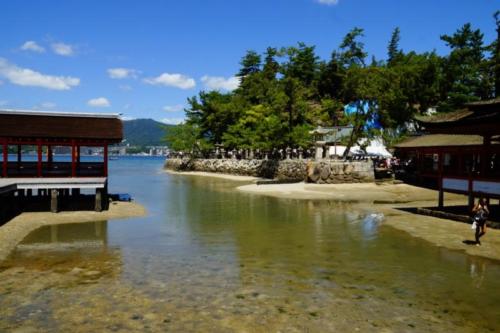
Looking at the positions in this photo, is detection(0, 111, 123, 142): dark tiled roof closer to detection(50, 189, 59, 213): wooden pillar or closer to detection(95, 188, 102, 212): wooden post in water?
detection(95, 188, 102, 212): wooden post in water

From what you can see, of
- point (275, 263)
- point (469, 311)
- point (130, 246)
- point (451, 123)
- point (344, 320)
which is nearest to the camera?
point (344, 320)

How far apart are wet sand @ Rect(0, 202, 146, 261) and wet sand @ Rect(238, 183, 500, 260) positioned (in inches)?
589

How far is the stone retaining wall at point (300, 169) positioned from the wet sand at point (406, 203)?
218 centimetres

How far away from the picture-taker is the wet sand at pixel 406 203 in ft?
60.4

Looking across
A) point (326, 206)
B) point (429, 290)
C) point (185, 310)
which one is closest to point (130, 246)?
point (185, 310)

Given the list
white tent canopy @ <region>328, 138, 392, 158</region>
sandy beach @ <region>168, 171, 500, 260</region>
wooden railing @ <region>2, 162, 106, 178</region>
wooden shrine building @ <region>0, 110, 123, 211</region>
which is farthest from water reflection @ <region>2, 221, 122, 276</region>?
white tent canopy @ <region>328, 138, 392, 158</region>

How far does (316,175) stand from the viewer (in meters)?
48.1

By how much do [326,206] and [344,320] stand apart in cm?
2178

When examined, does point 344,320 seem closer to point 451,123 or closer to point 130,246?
point 130,246

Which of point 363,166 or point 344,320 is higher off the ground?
point 363,166

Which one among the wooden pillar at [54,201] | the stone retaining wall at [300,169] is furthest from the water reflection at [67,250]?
the stone retaining wall at [300,169]

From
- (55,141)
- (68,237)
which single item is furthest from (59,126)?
(68,237)

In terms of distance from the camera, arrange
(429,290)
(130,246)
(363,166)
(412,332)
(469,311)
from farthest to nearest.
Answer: (363,166), (130,246), (429,290), (469,311), (412,332)

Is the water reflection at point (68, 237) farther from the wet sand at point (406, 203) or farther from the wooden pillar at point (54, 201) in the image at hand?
the wet sand at point (406, 203)
